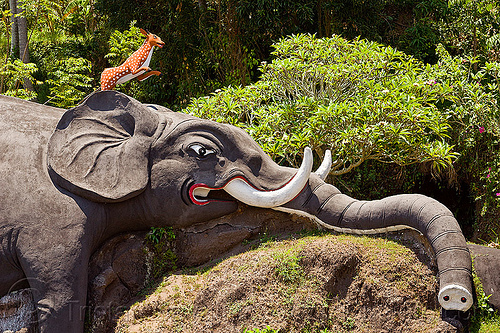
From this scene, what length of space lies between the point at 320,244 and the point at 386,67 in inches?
140

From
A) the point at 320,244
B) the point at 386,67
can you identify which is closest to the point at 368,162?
the point at 386,67

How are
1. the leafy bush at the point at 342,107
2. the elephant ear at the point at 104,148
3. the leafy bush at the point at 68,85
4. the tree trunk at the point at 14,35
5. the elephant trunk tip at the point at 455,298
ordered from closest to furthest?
the elephant trunk tip at the point at 455,298 → the elephant ear at the point at 104,148 → the leafy bush at the point at 342,107 → the leafy bush at the point at 68,85 → the tree trunk at the point at 14,35

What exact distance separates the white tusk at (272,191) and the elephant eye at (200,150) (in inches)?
14.0

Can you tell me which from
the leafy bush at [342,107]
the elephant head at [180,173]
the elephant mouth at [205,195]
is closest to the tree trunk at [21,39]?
the leafy bush at [342,107]

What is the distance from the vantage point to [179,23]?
12461mm

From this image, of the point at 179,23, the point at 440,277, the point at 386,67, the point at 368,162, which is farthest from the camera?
the point at 179,23

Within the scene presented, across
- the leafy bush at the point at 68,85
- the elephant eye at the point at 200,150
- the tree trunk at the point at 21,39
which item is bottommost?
the elephant eye at the point at 200,150

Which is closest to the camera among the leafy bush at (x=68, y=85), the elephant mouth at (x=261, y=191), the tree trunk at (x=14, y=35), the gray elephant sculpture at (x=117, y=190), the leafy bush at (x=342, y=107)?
the gray elephant sculpture at (x=117, y=190)

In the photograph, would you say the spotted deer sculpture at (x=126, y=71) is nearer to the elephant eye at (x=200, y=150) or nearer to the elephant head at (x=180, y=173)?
the elephant head at (x=180, y=173)

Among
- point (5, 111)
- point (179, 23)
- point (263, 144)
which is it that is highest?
point (179, 23)

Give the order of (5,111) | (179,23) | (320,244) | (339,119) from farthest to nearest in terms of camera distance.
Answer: (179,23) → (339,119) → (5,111) → (320,244)

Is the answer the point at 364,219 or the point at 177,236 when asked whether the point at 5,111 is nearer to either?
the point at 177,236

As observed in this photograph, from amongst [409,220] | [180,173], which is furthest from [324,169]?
[180,173]

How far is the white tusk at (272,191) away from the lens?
5.39 meters
